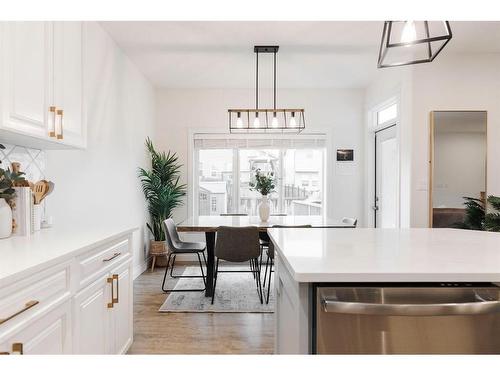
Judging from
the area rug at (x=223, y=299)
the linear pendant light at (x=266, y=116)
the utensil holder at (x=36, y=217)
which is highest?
the linear pendant light at (x=266, y=116)

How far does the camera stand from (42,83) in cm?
181

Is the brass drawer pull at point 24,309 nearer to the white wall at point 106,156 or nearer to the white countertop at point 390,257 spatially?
the white countertop at point 390,257

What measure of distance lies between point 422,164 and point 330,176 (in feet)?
5.50

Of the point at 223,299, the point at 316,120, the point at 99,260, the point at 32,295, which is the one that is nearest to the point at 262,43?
the point at 316,120

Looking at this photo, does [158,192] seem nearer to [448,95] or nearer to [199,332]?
[199,332]

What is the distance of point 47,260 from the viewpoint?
126 cm

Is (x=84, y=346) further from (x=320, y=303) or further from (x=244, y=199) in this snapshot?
(x=244, y=199)

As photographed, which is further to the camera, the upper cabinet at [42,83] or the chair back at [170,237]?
→ the chair back at [170,237]

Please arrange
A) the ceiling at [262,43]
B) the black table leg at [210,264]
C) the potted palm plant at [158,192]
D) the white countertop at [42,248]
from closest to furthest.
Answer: the white countertop at [42,248]
the ceiling at [262,43]
the black table leg at [210,264]
the potted palm plant at [158,192]

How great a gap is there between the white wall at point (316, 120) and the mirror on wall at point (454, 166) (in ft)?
5.19

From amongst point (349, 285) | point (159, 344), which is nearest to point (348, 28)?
point (349, 285)

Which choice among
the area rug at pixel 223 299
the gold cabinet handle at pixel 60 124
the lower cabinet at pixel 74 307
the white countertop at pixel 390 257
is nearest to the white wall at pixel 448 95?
the area rug at pixel 223 299

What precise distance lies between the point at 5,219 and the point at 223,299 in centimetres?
233

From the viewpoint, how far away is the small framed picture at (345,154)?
17.8 ft
